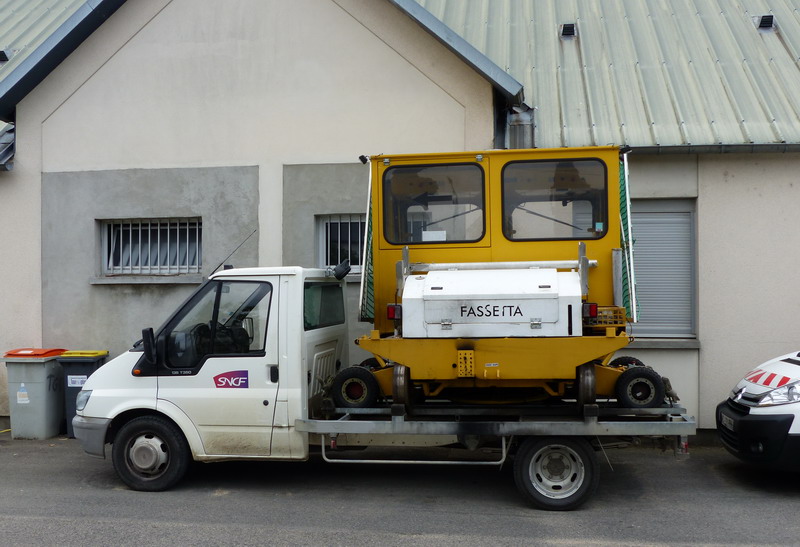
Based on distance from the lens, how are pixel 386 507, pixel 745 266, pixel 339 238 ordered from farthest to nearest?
pixel 339 238 < pixel 745 266 < pixel 386 507

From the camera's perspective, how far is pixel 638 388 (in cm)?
599

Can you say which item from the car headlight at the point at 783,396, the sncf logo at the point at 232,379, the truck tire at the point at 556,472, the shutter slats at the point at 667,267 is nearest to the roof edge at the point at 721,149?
the shutter slats at the point at 667,267

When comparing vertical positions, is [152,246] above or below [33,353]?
above

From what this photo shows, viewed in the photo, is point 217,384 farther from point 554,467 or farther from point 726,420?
point 726,420

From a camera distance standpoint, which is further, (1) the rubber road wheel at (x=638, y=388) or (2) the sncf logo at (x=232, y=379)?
(2) the sncf logo at (x=232, y=379)

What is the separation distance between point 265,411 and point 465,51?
4.81 meters

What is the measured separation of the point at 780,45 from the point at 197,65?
25.6 feet

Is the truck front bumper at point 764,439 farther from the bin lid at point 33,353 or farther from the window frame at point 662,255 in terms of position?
the bin lid at point 33,353

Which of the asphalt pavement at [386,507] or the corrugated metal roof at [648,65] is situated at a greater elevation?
the corrugated metal roof at [648,65]

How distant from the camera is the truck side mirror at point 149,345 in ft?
21.0

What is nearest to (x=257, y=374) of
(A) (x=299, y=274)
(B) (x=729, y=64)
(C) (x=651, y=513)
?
(A) (x=299, y=274)

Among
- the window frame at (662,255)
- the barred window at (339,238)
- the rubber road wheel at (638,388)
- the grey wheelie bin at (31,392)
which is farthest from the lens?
the barred window at (339,238)

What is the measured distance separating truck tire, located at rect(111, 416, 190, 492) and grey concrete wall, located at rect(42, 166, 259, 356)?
3.23m

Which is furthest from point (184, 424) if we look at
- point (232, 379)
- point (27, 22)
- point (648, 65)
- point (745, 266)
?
point (27, 22)
